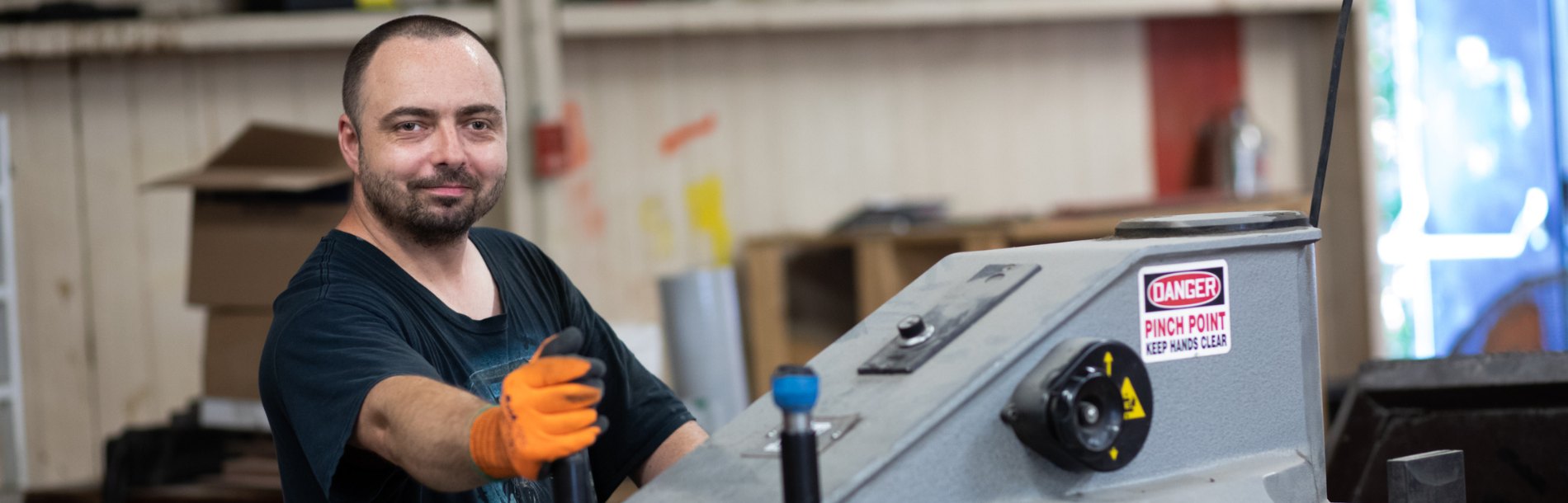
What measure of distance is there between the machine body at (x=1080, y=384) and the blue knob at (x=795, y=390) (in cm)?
10

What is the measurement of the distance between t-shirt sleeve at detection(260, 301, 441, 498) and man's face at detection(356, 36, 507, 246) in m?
0.14

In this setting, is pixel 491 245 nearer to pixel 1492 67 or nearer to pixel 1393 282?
pixel 1393 282

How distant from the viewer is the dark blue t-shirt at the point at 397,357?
3.89 feet

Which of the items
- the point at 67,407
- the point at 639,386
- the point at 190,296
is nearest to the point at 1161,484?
the point at 639,386

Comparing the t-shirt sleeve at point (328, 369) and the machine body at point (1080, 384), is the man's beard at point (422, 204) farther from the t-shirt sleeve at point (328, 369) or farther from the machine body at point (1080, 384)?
the machine body at point (1080, 384)

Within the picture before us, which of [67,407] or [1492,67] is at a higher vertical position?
[1492,67]

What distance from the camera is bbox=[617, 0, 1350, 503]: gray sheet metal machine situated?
40.5 inches

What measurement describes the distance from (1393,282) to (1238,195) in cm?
76

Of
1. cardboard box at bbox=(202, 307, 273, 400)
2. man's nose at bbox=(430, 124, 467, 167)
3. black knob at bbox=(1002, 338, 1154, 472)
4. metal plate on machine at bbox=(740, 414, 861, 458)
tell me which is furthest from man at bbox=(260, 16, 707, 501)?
cardboard box at bbox=(202, 307, 273, 400)

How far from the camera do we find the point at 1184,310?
1153mm

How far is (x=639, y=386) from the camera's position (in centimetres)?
157

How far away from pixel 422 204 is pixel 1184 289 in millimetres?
707

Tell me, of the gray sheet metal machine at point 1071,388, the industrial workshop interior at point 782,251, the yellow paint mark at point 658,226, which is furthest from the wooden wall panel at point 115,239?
the gray sheet metal machine at point 1071,388

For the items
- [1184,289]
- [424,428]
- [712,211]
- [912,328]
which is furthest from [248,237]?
[1184,289]
